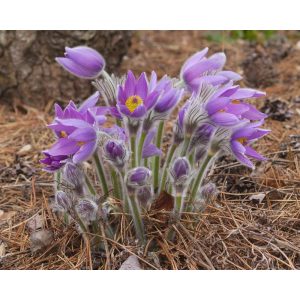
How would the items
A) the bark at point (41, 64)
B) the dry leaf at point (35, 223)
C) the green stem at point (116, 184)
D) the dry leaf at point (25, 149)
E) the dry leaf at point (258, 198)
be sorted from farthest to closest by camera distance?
the bark at point (41, 64) < the dry leaf at point (25, 149) < the dry leaf at point (258, 198) < the dry leaf at point (35, 223) < the green stem at point (116, 184)

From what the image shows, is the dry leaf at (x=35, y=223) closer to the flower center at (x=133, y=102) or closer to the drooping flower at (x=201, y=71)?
the flower center at (x=133, y=102)

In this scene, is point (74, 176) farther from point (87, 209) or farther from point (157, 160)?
point (157, 160)

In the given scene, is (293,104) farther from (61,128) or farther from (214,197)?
(61,128)

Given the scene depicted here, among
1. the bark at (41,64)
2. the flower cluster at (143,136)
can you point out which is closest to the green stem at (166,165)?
the flower cluster at (143,136)

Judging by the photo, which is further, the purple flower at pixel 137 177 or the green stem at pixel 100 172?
the green stem at pixel 100 172

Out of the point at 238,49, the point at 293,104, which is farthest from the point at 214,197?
the point at 238,49

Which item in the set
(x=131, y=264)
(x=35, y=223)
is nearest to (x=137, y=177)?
(x=131, y=264)
